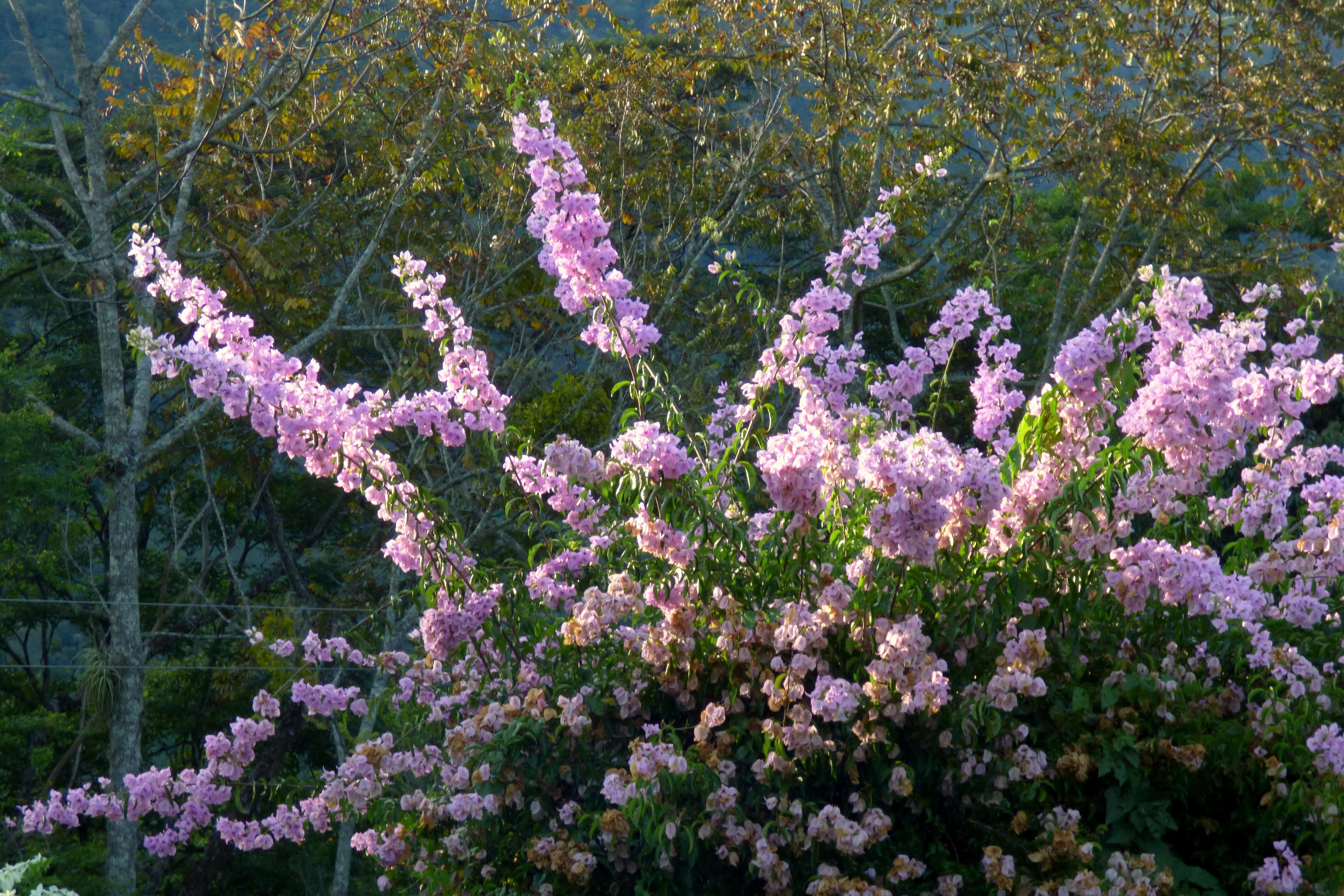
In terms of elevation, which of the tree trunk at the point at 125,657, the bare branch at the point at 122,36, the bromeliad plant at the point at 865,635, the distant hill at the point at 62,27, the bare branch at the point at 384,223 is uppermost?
the distant hill at the point at 62,27

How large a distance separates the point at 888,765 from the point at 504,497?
319 inches

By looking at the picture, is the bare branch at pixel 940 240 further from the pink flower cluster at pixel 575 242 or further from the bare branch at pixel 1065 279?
the pink flower cluster at pixel 575 242

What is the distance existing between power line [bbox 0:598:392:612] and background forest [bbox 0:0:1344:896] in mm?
163

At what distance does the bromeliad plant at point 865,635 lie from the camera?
3076mm

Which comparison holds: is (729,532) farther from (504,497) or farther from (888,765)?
(504,497)

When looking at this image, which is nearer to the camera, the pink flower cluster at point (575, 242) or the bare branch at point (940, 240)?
the pink flower cluster at point (575, 242)

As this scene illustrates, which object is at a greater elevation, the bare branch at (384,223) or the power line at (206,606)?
the bare branch at (384,223)

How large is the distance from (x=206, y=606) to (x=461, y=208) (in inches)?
222

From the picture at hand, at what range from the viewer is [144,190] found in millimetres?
13781

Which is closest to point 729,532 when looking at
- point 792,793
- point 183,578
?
point 792,793

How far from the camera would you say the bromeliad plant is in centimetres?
308

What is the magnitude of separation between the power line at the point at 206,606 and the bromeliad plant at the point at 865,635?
5.62 meters

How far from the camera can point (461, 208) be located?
14.0 meters

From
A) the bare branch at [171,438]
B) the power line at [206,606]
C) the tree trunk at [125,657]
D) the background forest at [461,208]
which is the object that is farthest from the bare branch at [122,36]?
the power line at [206,606]
